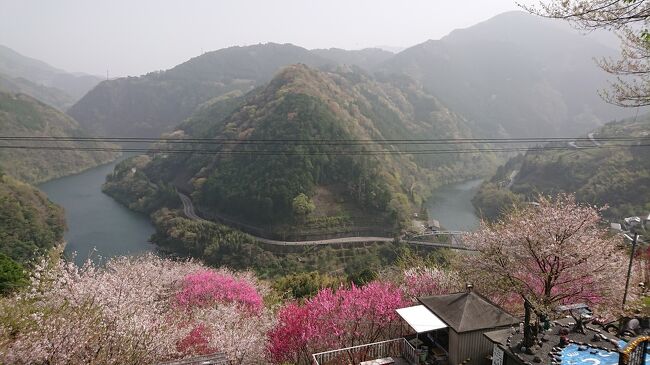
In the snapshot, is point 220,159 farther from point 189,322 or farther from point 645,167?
point 645,167

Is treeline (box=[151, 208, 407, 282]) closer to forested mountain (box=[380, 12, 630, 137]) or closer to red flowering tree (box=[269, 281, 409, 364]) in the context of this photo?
red flowering tree (box=[269, 281, 409, 364])

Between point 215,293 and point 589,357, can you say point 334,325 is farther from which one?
point 215,293

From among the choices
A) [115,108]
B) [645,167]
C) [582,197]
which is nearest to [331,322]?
[582,197]

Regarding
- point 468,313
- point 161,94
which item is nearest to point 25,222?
point 468,313

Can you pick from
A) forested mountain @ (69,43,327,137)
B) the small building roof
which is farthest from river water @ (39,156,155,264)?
forested mountain @ (69,43,327,137)

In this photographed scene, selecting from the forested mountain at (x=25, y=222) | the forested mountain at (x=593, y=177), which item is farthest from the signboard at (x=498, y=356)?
the forested mountain at (x=593, y=177)
